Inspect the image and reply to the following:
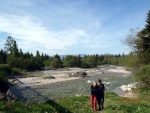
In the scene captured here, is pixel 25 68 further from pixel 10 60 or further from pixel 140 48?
pixel 140 48

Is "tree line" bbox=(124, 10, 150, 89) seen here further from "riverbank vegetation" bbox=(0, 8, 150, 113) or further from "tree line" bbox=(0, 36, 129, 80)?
"tree line" bbox=(0, 36, 129, 80)

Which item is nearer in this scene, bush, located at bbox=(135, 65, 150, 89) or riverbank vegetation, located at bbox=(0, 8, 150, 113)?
riverbank vegetation, located at bbox=(0, 8, 150, 113)

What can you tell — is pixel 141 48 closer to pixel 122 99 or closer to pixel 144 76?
pixel 144 76

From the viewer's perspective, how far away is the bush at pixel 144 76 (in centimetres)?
3347

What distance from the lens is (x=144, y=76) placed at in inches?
1320

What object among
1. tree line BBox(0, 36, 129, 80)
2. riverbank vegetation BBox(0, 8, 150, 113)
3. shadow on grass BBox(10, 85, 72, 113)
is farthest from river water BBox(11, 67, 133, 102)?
tree line BBox(0, 36, 129, 80)

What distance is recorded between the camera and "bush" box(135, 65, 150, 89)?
110 ft

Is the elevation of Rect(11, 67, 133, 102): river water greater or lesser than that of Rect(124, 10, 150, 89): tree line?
lesser

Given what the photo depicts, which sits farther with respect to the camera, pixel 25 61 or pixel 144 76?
pixel 25 61

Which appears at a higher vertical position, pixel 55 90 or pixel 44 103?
pixel 44 103

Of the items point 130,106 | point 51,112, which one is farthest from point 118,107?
point 51,112

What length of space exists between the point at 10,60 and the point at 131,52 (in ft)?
218

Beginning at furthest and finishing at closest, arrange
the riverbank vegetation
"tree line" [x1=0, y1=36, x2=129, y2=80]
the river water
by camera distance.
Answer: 1. "tree line" [x1=0, y1=36, x2=129, y2=80]
2. the river water
3. the riverbank vegetation

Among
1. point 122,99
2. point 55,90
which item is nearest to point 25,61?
point 55,90
